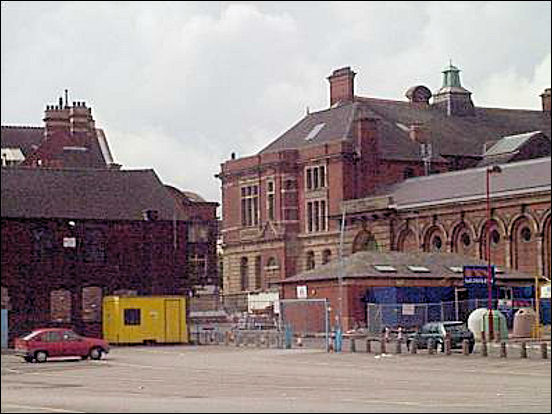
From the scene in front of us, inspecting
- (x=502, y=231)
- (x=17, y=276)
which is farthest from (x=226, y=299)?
(x=17, y=276)

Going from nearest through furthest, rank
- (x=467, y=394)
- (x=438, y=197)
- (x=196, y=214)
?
(x=467, y=394)
(x=196, y=214)
(x=438, y=197)

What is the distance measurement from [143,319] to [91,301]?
16.6 meters

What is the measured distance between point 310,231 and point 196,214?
5245cm

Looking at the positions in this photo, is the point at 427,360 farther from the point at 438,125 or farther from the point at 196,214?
the point at 438,125

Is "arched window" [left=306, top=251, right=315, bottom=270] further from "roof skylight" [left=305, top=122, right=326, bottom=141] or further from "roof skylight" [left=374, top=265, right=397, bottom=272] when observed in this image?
"roof skylight" [left=374, top=265, right=397, bottom=272]

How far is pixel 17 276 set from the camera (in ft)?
85.6

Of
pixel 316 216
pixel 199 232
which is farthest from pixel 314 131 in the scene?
pixel 199 232

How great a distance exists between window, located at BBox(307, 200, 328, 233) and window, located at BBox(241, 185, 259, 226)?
21.0 ft

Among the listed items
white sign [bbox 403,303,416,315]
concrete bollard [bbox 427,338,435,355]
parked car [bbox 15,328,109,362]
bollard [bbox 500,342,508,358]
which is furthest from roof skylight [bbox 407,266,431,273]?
parked car [bbox 15,328,109,362]

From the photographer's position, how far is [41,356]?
4562 cm

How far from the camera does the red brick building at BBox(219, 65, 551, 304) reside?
11400cm

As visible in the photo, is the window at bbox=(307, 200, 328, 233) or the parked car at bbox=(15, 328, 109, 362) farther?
the window at bbox=(307, 200, 328, 233)

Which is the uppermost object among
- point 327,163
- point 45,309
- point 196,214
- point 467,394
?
point 327,163

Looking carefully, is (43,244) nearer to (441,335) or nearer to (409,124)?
(441,335)
